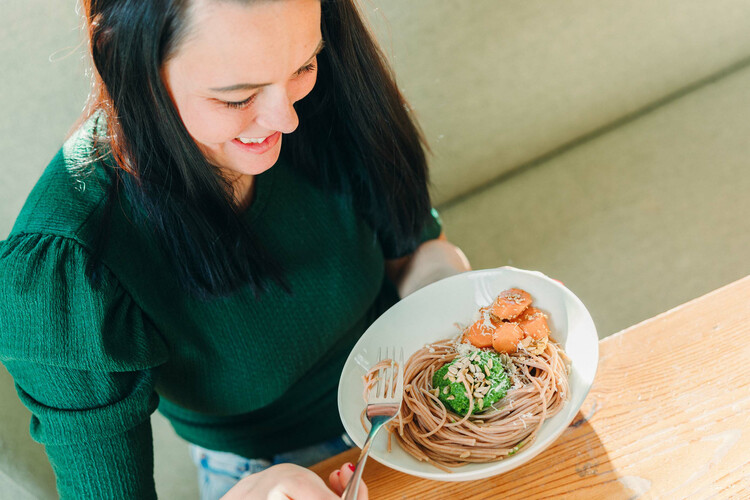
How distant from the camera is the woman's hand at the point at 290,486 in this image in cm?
85

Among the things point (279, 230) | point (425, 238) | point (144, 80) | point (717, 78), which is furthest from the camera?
point (717, 78)

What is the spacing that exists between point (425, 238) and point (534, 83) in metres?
0.56

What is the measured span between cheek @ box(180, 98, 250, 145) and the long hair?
0.03 m

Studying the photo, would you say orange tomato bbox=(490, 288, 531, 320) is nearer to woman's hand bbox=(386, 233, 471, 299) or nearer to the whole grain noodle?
the whole grain noodle

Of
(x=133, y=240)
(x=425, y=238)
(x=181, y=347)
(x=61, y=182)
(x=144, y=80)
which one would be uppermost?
(x=144, y=80)

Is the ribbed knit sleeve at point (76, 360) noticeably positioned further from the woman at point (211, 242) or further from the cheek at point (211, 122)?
the cheek at point (211, 122)

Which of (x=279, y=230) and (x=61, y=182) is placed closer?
(x=61, y=182)

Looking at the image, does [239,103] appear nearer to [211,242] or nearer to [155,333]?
[211,242]

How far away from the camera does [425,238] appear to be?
1.35 m

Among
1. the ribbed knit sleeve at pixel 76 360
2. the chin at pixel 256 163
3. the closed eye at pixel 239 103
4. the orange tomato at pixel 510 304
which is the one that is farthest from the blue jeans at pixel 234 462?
the closed eye at pixel 239 103

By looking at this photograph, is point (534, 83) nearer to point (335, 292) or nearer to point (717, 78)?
point (717, 78)

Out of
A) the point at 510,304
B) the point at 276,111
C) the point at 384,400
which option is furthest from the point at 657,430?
the point at 276,111

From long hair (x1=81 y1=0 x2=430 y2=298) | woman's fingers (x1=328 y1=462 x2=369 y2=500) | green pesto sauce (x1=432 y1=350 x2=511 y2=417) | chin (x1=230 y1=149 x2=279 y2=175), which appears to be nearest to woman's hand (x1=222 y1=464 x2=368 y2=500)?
woman's fingers (x1=328 y1=462 x2=369 y2=500)

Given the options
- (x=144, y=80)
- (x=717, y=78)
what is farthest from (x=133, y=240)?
(x=717, y=78)
